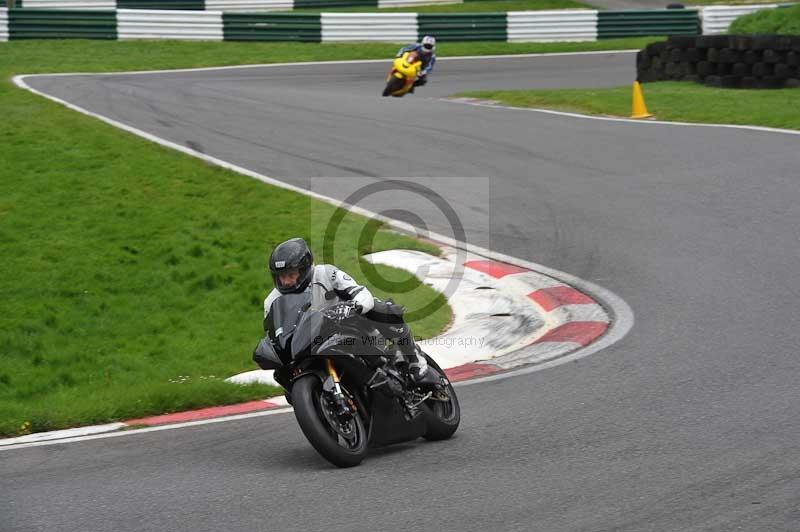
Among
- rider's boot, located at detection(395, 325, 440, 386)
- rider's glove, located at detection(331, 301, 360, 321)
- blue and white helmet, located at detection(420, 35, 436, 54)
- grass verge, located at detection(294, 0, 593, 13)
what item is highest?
grass verge, located at detection(294, 0, 593, 13)

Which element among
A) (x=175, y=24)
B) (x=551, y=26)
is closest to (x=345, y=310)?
(x=175, y=24)

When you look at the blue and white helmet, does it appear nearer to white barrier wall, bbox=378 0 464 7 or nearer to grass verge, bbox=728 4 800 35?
grass verge, bbox=728 4 800 35

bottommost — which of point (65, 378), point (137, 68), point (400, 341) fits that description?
point (65, 378)

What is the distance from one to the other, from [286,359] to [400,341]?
2.62 ft

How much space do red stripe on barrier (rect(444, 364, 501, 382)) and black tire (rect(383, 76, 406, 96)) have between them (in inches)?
568

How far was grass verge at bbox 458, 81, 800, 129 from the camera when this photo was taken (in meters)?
16.8

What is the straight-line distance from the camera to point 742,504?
513 centimetres

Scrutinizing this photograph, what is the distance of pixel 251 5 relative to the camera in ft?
123

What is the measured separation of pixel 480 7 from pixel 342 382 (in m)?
32.1

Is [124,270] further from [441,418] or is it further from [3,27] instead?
[3,27]

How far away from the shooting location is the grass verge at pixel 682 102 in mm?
16797

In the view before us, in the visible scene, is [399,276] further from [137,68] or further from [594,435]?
[137,68]

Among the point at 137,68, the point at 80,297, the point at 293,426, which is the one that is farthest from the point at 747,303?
the point at 137,68
